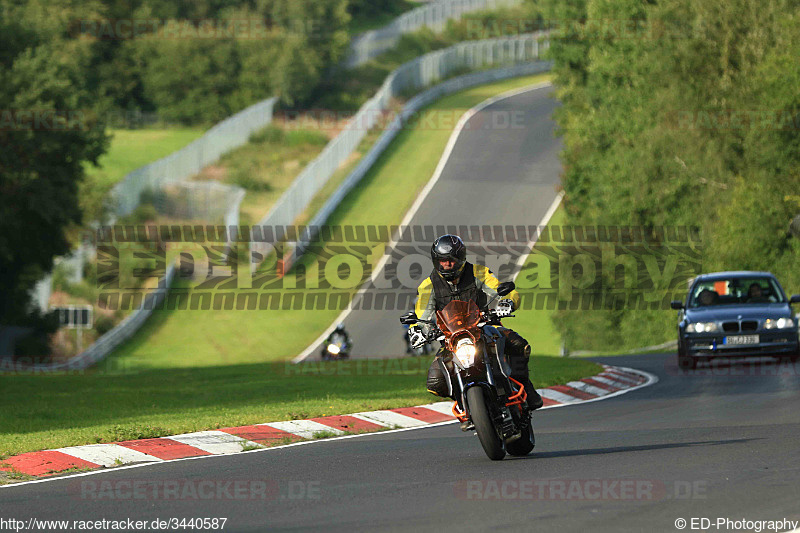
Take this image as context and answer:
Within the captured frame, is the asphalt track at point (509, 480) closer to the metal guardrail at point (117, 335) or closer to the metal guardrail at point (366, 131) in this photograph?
the metal guardrail at point (117, 335)

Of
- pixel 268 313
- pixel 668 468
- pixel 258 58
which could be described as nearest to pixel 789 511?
pixel 668 468

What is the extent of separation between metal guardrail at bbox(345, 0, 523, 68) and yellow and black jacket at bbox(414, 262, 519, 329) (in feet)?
266

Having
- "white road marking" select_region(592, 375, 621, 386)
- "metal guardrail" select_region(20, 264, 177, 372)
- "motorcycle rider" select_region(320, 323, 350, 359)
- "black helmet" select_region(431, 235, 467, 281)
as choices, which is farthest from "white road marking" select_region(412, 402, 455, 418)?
"metal guardrail" select_region(20, 264, 177, 372)

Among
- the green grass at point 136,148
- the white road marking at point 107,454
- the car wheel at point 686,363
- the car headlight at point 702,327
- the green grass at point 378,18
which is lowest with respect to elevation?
the car wheel at point 686,363

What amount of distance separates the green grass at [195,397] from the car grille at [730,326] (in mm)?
2410

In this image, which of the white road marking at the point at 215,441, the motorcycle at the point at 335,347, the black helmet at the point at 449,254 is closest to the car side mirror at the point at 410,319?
the black helmet at the point at 449,254

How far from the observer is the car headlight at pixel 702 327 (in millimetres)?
22062

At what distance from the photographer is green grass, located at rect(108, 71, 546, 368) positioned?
42438mm

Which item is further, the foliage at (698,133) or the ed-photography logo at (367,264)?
the ed-photography logo at (367,264)

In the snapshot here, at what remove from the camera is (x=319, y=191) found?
5856cm

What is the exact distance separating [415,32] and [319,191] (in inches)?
1670

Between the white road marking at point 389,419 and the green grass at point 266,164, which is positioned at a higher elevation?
the green grass at point 266,164

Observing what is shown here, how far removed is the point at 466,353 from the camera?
10.3 meters

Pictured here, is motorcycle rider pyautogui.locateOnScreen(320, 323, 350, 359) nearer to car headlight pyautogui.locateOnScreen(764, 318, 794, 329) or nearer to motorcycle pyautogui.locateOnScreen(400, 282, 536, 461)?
car headlight pyautogui.locateOnScreen(764, 318, 794, 329)
